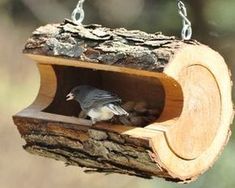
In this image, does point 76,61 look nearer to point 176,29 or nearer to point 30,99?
point 176,29

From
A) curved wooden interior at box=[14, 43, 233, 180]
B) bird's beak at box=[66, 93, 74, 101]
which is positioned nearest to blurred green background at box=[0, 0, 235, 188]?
curved wooden interior at box=[14, 43, 233, 180]

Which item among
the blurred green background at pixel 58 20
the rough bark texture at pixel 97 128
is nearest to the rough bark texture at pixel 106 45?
the rough bark texture at pixel 97 128

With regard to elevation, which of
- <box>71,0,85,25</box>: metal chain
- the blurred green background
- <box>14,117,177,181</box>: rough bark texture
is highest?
<box>71,0,85,25</box>: metal chain

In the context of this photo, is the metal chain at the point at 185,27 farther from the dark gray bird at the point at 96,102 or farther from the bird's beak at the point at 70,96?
the bird's beak at the point at 70,96

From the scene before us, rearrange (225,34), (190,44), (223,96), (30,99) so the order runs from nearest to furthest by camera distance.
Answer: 1. (190,44)
2. (223,96)
3. (225,34)
4. (30,99)

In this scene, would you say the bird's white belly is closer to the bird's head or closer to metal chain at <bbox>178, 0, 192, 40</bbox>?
the bird's head

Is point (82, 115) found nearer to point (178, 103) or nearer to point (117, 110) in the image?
point (117, 110)

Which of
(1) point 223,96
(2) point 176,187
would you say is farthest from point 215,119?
(2) point 176,187
